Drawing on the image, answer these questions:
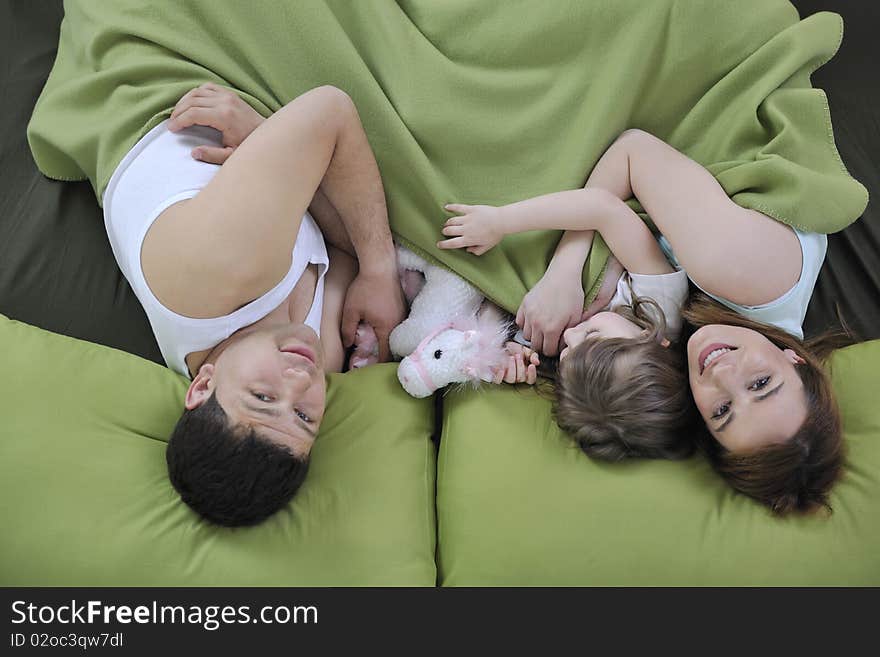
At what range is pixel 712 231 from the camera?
129 cm

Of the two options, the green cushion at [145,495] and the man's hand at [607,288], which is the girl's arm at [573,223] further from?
the green cushion at [145,495]

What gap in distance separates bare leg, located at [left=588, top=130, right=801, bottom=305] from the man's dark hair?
0.68 meters

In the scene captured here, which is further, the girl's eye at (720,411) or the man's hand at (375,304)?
the man's hand at (375,304)

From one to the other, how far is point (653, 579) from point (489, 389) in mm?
374

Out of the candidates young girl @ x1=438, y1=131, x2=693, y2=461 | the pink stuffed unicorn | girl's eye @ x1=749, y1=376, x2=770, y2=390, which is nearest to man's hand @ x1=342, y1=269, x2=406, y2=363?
the pink stuffed unicorn

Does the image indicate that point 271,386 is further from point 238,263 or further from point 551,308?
point 551,308

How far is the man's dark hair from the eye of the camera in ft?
3.65

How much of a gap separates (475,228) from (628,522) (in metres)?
0.51

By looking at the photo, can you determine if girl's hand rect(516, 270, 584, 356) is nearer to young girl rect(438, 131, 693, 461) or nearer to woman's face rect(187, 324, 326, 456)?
young girl rect(438, 131, 693, 461)

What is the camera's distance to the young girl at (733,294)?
118cm

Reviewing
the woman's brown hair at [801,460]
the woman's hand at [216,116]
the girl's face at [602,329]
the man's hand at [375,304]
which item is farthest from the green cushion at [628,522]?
the woman's hand at [216,116]

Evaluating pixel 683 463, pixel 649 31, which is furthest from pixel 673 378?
pixel 649 31

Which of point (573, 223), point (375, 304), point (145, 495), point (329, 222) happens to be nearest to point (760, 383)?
point (573, 223)
